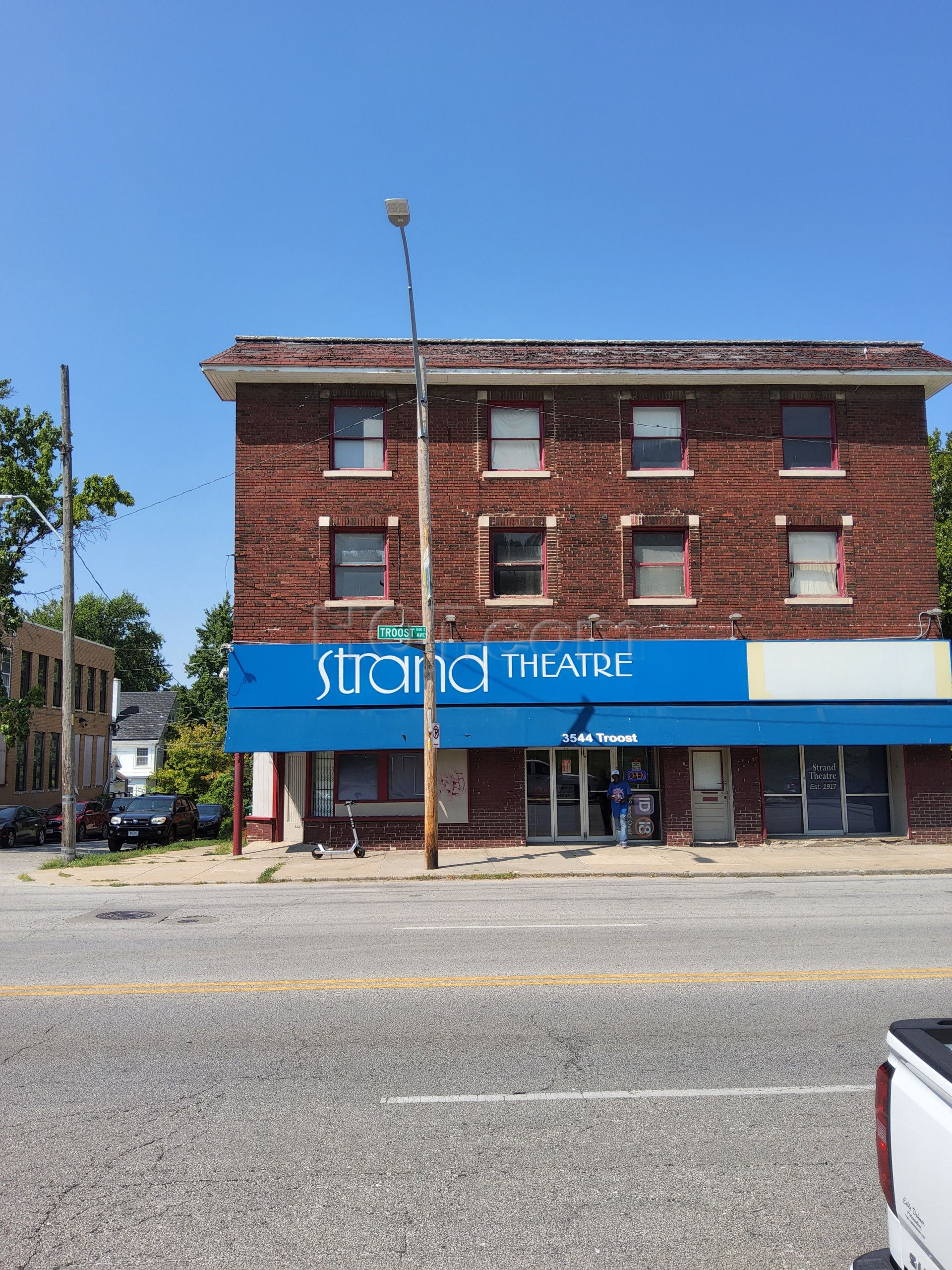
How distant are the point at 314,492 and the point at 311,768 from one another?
6464mm

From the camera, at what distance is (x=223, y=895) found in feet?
50.3

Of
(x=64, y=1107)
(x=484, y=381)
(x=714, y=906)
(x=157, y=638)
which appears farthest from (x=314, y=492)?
(x=157, y=638)

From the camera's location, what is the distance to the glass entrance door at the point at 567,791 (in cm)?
2183

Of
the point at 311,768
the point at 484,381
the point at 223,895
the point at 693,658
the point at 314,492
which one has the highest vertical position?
the point at 484,381

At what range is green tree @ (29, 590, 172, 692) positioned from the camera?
3713 inches

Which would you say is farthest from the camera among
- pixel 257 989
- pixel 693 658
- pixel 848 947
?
pixel 693 658

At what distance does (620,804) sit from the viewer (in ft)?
67.9

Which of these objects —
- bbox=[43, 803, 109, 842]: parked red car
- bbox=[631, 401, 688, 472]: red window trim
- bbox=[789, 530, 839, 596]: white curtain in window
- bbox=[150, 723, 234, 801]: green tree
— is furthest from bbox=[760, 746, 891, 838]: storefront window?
bbox=[150, 723, 234, 801]: green tree

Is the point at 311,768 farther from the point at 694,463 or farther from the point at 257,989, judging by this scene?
the point at 257,989

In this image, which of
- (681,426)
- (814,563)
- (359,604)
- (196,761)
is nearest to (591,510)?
(681,426)

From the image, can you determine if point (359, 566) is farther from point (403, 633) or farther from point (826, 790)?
point (826, 790)

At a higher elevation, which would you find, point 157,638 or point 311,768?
point 157,638

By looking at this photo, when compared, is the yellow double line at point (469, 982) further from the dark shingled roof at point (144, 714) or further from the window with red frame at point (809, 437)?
the dark shingled roof at point (144, 714)

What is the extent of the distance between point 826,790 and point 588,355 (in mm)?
11965
